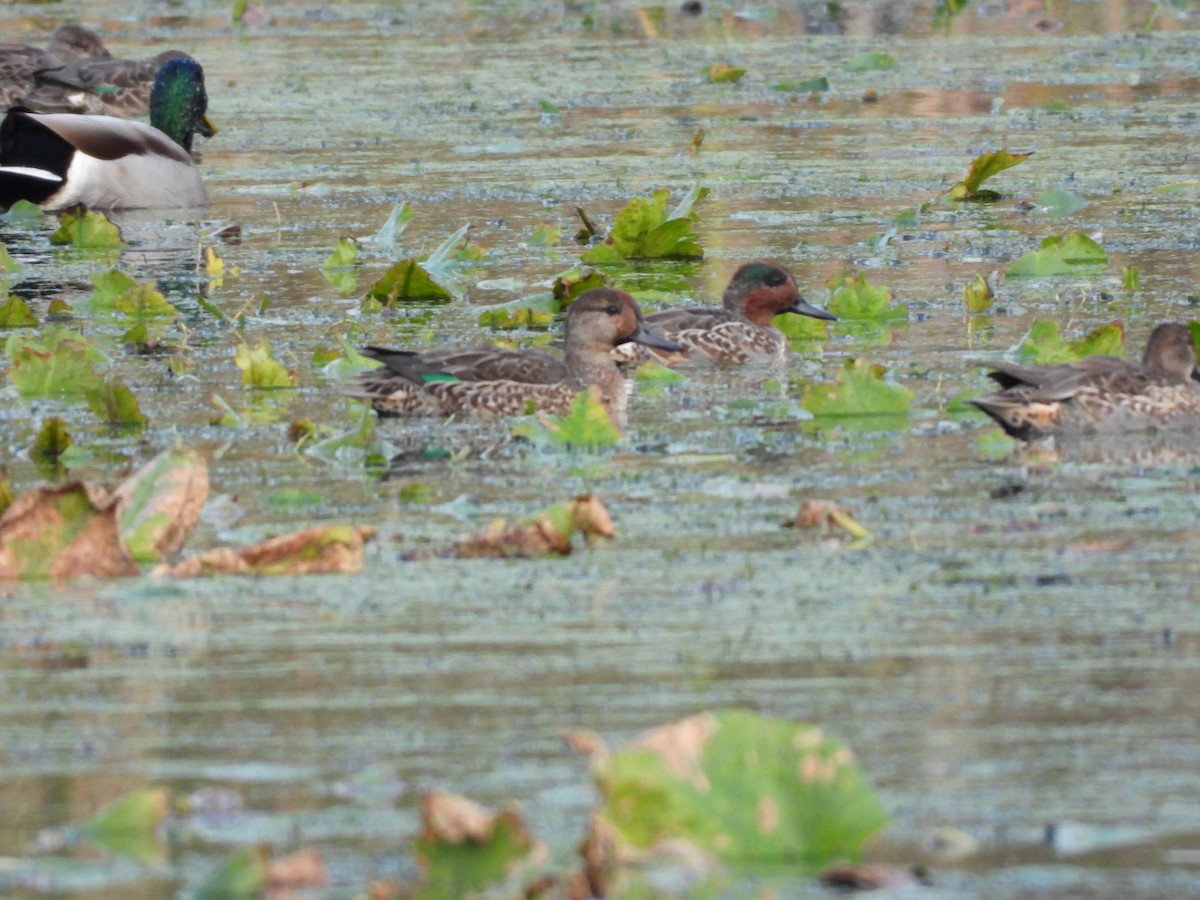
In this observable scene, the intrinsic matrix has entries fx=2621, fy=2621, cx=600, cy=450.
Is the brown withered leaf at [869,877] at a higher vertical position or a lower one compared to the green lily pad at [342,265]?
lower

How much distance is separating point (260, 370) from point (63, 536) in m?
2.94

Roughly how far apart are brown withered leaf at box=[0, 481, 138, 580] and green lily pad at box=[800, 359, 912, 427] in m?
2.76

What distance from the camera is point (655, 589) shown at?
6465 millimetres

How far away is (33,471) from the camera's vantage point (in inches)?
323

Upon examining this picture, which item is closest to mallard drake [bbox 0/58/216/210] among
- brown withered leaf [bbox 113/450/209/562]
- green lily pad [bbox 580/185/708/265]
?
Result: green lily pad [bbox 580/185/708/265]

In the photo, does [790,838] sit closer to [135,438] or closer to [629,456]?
[629,456]

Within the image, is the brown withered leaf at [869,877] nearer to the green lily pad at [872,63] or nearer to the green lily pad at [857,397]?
the green lily pad at [857,397]

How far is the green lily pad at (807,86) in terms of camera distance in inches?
794

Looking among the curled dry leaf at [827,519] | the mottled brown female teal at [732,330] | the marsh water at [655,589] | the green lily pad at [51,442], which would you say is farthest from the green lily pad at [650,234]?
the curled dry leaf at [827,519]

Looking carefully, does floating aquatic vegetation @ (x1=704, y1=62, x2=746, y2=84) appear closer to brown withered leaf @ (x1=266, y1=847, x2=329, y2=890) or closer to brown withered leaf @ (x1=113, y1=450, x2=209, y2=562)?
brown withered leaf @ (x1=113, y1=450, x2=209, y2=562)

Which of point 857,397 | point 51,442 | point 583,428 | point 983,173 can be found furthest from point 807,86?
point 51,442

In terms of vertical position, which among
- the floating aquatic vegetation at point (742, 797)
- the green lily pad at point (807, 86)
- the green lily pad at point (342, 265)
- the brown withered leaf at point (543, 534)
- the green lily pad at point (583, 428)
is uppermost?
the green lily pad at point (807, 86)

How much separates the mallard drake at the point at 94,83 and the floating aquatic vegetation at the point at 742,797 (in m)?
17.8

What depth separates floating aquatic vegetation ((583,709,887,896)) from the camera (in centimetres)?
453
